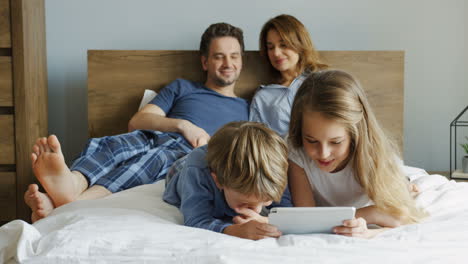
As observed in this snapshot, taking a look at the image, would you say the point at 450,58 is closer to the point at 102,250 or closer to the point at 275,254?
the point at 275,254

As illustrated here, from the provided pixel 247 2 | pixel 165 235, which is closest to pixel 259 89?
pixel 247 2

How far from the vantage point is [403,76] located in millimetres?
2223

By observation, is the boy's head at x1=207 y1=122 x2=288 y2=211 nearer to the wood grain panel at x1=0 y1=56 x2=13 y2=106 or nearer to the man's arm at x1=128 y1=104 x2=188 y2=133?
the man's arm at x1=128 y1=104 x2=188 y2=133

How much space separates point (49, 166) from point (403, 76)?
5.14ft

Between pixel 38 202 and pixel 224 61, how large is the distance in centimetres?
102

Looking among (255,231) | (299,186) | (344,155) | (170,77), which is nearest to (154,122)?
(170,77)

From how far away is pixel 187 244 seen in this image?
96 centimetres

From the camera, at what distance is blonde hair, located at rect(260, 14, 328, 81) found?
6.92 ft

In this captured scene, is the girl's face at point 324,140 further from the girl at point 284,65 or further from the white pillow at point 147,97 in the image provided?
the white pillow at point 147,97

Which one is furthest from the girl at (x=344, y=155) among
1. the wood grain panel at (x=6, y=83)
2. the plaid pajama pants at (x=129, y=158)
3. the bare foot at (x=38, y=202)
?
the wood grain panel at (x=6, y=83)

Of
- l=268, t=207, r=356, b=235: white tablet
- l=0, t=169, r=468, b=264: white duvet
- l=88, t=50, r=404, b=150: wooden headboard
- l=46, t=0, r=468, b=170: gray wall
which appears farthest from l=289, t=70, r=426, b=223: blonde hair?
l=46, t=0, r=468, b=170: gray wall

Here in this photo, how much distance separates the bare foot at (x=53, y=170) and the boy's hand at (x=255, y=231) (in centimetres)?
61

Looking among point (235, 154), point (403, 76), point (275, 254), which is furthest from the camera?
point (403, 76)

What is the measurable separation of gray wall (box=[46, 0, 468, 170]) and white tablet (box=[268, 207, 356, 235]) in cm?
152
